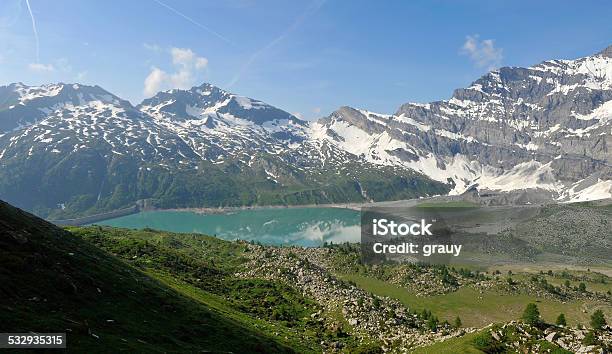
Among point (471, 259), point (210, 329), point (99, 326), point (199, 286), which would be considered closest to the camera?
point (99, 326)

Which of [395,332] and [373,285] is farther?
[373,285]

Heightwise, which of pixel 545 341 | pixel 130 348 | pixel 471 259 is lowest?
pixel 471 259

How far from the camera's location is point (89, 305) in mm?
32938

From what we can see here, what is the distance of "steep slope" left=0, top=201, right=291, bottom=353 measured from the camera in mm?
26141

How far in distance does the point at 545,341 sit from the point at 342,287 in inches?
1830

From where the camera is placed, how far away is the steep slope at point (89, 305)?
2614 centimetres

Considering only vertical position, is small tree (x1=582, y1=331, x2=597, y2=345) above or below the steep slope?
below

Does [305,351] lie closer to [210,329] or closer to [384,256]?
[210,329]

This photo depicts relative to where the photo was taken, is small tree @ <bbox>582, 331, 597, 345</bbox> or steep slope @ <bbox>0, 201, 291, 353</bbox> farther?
small tree @ <bbox>582, 331, 597, 345</bbox>

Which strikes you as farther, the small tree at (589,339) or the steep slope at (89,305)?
the small tree at (589,339)

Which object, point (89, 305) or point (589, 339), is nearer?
point (89, 305)

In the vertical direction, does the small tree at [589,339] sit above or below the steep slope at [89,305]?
below

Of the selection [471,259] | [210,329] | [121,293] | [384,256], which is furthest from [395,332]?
[471,259]

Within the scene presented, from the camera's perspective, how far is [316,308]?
238 feet
